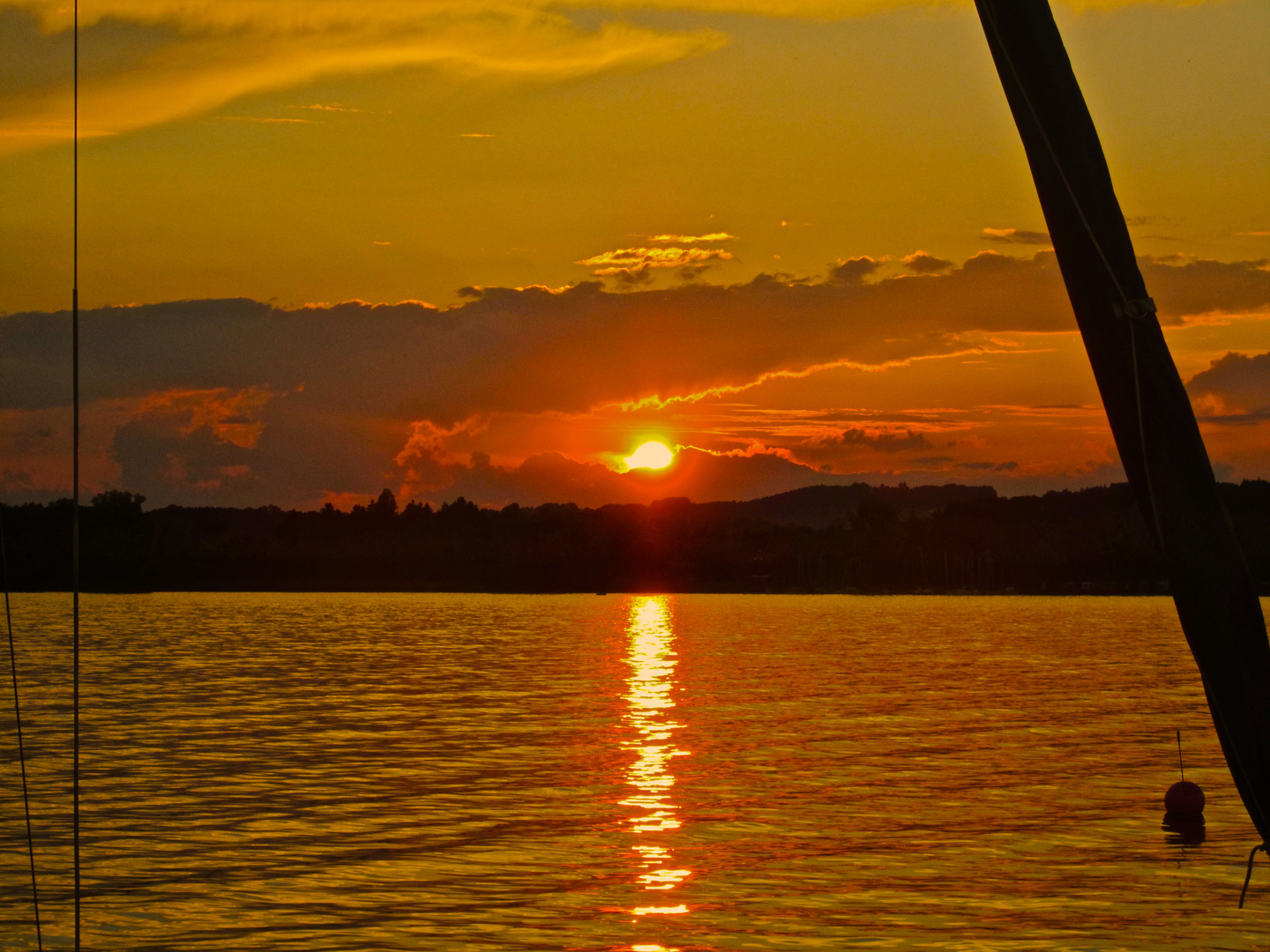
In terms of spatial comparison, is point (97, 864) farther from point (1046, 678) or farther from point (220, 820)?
point (1046, 678)

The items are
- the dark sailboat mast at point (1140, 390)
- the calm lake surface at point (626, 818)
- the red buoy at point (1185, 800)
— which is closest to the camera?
the dark sailboat mast at point (1140, 390)

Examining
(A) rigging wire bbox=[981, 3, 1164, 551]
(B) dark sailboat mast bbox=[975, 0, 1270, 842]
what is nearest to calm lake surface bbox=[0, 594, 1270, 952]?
(B) dark sailboat mast bbox=[975, 0, 1270, 842]

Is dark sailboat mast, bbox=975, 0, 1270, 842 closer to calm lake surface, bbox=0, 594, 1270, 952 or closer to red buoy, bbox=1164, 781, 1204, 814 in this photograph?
calm lake surface, bbox=0, 594, 1270, 952

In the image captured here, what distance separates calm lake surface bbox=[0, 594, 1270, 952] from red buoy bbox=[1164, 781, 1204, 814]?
2.57 feet

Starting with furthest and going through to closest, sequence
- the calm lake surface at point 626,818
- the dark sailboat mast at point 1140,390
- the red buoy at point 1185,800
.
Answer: the red buoy at point 1185,800 < the calm lake surface at point 626,818 < the dark sailboat mast at point 1140,390

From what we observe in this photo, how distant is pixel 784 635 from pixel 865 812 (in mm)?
102391

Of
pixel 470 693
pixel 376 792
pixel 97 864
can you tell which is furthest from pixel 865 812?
pixel 470 693

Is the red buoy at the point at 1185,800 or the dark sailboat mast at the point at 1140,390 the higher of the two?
the dark sailboat mast at the point at 1140,390

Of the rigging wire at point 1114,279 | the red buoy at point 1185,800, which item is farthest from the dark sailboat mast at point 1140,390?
the red buoy at point 1185,800

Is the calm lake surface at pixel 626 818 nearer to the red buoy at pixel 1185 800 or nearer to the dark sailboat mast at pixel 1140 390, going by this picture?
the red buoy at pixel 1185 800

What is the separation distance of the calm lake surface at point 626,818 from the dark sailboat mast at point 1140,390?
503 inches

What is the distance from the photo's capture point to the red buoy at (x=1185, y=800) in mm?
28062

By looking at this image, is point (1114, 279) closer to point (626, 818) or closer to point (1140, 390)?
point (1140, 390)

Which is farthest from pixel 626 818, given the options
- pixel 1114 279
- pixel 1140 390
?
pixel 1114 279
